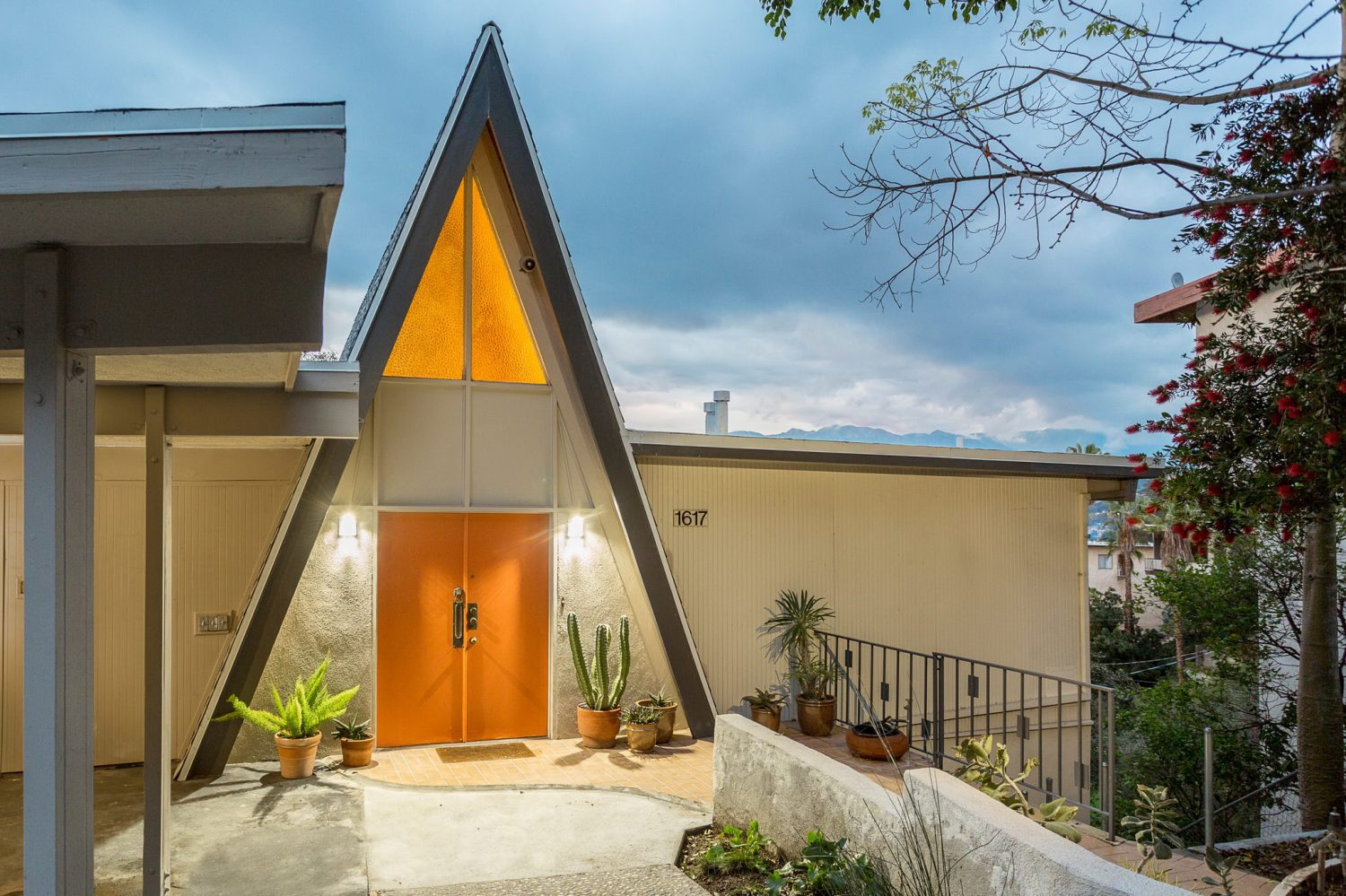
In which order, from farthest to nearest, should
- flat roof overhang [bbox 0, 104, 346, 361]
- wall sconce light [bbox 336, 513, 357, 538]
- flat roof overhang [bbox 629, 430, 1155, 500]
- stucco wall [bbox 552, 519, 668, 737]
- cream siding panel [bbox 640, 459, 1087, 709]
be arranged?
cream siding panel [bbox 640, 459, 1087, 709], flat roof overhang [bbox 629, 430, 1155, 500], stucco wall [bbox 552, 519, 668, 737], wall sconce light [bbox 336, 513, 357, 538], flat roof overhang [bbox 0, 104, 346, 361]

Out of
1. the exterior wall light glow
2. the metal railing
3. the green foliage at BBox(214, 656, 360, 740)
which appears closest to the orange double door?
the exterior wall light glow

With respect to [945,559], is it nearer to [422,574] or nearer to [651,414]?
[422,574]

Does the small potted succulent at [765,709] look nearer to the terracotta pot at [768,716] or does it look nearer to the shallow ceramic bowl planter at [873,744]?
the terracotta pot at [768,716]

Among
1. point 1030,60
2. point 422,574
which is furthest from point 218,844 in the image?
point 1030,60

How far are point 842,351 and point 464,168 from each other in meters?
117

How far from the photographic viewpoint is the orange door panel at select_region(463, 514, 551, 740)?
28.3 ft

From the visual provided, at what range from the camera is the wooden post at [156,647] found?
14.6 ft

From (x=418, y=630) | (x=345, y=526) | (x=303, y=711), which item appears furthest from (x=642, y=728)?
(x=345, y=526)

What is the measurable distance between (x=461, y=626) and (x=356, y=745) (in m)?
1.39

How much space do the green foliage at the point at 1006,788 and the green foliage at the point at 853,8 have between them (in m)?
3.63

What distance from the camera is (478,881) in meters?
5.24

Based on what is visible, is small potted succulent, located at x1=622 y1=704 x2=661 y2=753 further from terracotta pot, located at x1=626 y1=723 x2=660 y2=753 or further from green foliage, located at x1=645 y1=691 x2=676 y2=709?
green foliage, located at x1=645 y1=691 x2=676 y2=709

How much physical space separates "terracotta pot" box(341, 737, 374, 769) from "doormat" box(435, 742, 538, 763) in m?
0.62

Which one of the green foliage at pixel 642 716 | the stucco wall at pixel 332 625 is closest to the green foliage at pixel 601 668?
the green foliage at pixel 642 716
